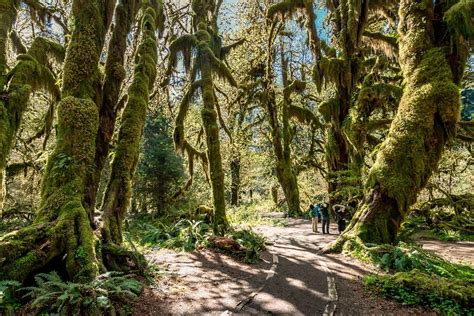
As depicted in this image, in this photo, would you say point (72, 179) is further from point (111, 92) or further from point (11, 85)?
point (11, 85)

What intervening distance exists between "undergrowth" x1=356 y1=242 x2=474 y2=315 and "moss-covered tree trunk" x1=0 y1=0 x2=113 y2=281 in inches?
231

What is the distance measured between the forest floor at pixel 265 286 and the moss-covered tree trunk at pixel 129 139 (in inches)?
58.9

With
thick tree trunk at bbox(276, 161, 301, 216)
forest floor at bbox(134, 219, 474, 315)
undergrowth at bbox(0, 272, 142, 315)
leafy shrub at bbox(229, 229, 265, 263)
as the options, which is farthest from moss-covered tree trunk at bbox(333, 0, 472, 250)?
thick tree trunk at bbox(276, 161, 301, 216)

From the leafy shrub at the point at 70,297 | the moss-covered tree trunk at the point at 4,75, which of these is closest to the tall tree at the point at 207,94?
the moss-covered tree trunk at the point at 4,75

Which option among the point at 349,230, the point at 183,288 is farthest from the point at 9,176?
the point at 349,230

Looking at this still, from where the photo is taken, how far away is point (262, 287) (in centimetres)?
742

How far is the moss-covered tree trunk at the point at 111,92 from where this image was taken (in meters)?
7.39

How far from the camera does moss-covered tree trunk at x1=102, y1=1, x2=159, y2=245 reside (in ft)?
25.8

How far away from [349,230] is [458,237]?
6.40 metres

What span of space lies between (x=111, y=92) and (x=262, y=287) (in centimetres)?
596

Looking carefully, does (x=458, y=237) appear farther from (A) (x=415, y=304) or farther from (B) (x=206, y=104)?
Result: (B) (x=206, y=104)

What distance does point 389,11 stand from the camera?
581 inches

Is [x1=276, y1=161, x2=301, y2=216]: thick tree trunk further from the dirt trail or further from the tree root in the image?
the tree root

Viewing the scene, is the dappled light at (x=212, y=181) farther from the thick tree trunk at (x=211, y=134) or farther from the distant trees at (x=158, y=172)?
the distant trees at (x=158, y=172)
